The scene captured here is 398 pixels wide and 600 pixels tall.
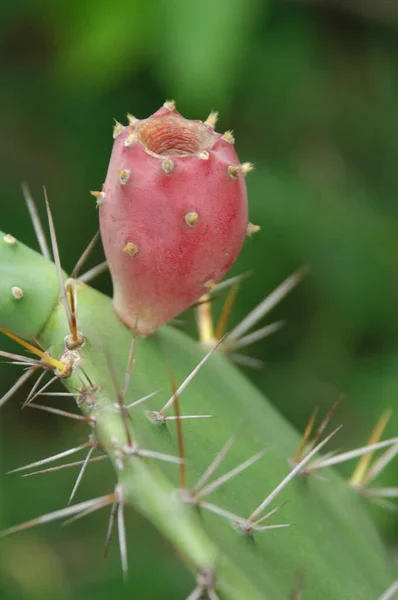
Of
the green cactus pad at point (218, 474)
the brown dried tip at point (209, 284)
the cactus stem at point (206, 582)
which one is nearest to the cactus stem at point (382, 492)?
the green cactus pad at point (218, 474)

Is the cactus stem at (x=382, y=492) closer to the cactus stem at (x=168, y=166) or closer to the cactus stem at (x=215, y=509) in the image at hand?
the cactus stem at (x=215, y=509)

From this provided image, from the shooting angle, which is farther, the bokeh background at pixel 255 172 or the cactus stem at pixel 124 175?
the bokeh background at pixel 255 172

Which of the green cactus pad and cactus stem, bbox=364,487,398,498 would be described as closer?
the green cactus pad

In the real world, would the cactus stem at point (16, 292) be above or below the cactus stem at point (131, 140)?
below

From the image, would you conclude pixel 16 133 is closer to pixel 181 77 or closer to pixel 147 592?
pixel 181 77

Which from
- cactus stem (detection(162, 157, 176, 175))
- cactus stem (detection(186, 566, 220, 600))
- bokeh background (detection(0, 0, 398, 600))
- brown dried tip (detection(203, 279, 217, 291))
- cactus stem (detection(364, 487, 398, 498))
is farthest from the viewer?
bokeh background (detection(0, 0, 398, 600))

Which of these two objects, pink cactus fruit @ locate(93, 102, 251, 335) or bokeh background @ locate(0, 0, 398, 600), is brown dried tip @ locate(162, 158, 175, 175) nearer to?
pink cactus fruit @ locate(93, 102, 251, 335)

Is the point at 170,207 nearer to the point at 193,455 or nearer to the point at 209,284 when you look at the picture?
the point at 209,284

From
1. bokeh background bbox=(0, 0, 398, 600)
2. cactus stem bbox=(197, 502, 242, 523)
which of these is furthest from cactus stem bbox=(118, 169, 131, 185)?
bokeh background bbox=(0, 0, 398, 600)
